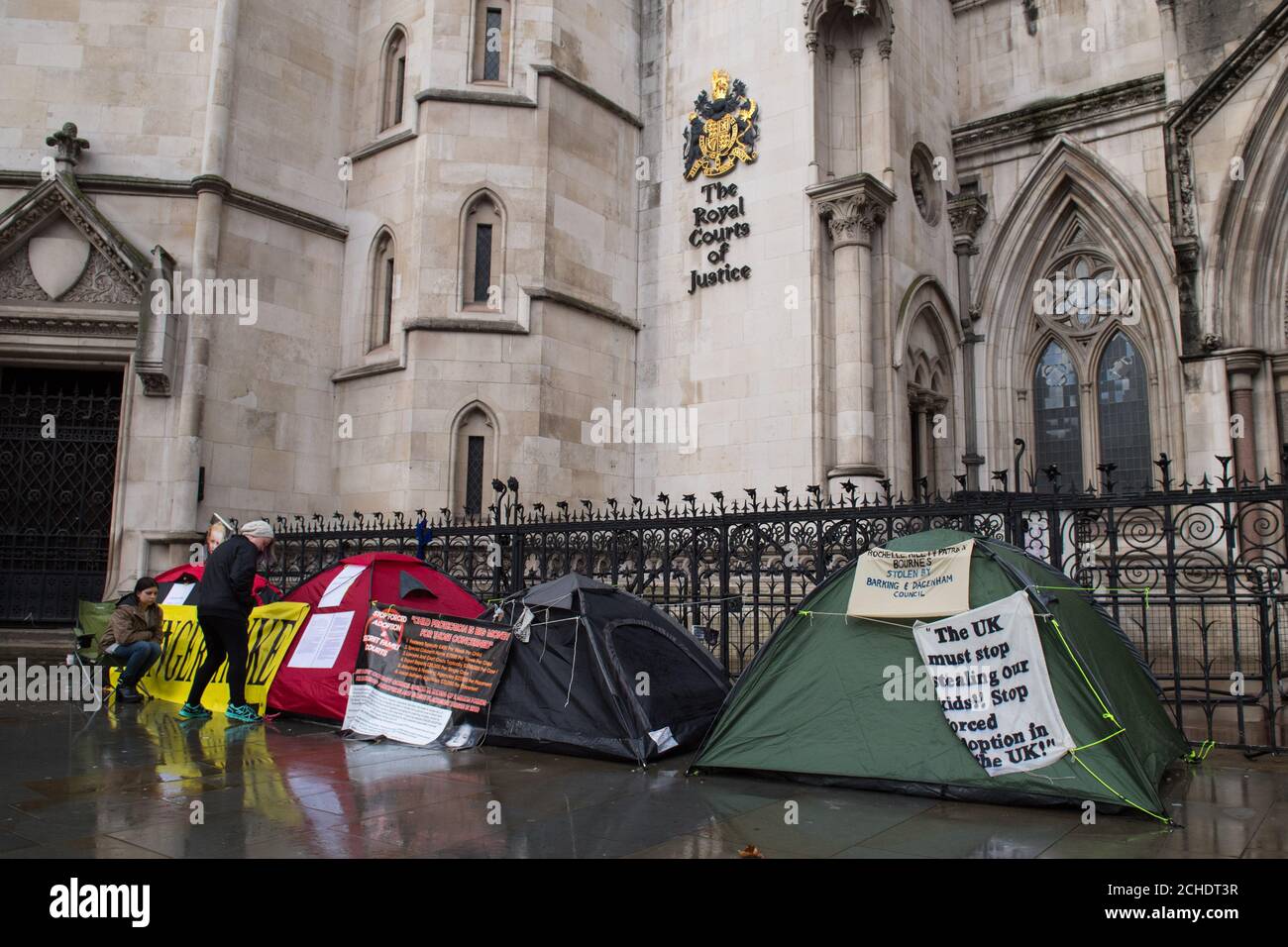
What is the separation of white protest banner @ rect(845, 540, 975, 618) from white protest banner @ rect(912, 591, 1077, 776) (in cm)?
13

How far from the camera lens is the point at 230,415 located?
15.6 m

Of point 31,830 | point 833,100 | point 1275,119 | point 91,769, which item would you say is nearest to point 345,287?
point 833,100

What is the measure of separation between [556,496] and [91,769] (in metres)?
9.58

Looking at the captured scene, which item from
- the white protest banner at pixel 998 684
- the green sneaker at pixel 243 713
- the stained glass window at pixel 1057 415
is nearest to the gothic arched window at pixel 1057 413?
the stained glass window at pixel 1057 415

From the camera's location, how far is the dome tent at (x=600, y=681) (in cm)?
784

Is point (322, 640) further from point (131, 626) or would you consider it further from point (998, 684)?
point (998, 684)

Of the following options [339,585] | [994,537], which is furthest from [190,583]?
[994,537]

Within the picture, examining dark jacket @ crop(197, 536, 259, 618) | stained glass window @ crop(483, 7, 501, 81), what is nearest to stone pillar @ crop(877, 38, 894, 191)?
stained glass window @ crop(483, 7, 501, 81)

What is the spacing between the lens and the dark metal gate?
15188mm

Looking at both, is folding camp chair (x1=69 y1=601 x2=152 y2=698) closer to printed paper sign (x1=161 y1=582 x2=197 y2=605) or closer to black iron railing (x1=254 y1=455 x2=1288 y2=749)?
printed paper sign (x1=161 y1=582 x2=197 y2=605)

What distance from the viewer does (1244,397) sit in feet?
50.8

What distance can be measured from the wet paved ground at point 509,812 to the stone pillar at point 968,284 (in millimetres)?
12047

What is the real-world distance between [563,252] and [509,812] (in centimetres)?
1243
